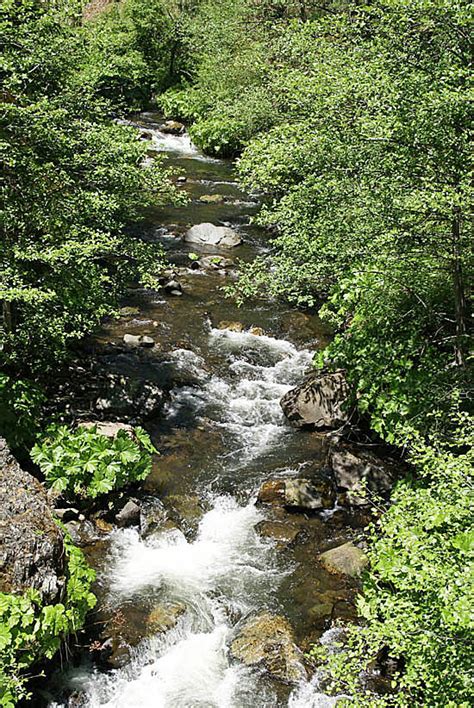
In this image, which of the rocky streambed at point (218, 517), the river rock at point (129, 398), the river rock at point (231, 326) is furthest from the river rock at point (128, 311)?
the river rock at point (129, 398)

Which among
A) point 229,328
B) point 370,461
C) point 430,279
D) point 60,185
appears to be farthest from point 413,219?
point 229,328

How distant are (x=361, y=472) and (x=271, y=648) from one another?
10.3 ft

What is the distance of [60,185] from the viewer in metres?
8.63

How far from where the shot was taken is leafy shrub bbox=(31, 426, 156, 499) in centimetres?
850

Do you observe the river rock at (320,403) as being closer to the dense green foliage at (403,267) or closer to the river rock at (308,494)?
the dense green foliage at (403,267)

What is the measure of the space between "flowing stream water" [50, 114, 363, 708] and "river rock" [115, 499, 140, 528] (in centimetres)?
14

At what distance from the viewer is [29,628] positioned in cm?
555

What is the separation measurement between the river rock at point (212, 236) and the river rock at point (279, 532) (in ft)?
38.3

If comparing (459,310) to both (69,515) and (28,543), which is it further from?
(69,515)

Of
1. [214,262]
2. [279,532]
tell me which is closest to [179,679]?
[279,532]

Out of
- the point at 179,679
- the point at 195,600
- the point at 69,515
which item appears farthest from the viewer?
the point at 69,515

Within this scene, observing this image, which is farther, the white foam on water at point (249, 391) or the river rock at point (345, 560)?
the white foam on water at point (249, 391)

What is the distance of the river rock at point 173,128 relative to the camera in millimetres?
30828

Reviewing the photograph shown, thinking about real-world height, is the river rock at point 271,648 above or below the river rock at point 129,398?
below
